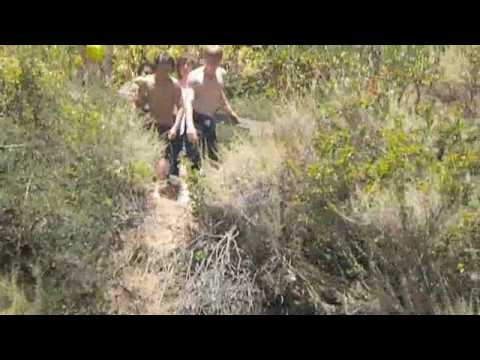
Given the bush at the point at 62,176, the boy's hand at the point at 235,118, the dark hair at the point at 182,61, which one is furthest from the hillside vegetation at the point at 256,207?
the dark hair at the point at 182,61

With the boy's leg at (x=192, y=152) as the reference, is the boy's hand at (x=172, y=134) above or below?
above

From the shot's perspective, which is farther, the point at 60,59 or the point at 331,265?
the point at 60,59

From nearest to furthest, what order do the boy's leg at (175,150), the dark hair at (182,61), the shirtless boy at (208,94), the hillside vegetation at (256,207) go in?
1. the hillside vegetation at (256,207)
2. the boy's leg at (175,150)
3. the shirtless boy at (208,94)
4. the dark hair at (182,61)

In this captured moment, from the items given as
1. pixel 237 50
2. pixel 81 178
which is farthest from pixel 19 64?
pixel 237 50

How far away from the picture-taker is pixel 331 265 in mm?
4422

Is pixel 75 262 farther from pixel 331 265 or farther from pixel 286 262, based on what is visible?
pixel 331 265

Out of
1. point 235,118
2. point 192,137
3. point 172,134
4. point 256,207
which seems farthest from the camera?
point 235,118

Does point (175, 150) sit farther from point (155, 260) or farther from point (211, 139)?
point (155, 260)

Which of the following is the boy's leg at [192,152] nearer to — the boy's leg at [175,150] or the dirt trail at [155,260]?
the boy's leg at [175,150]

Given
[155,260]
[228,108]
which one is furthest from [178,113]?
[155,260]

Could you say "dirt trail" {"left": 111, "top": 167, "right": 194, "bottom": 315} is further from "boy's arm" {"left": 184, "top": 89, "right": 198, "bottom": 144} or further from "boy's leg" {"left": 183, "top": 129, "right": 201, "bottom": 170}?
"boy's arm" {"left": 184, "top": 89, "right": 198, "bottom": 144}

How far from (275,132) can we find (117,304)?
5.26ft

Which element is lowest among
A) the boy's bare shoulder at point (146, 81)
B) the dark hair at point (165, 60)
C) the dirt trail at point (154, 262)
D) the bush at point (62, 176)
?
the dirt trail at point (154, 262)

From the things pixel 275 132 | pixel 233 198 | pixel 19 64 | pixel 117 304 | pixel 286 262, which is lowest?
pixel 117 304
